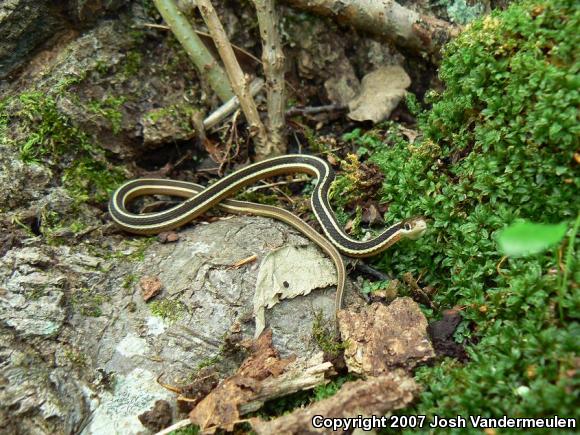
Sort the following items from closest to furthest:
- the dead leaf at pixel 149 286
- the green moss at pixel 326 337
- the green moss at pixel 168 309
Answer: the green moss at pixel 326 337 < the green moss at pixel 168 309 < the dead leaf at pixel 149 286

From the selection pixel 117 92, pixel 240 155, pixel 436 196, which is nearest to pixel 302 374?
pixel 436 196

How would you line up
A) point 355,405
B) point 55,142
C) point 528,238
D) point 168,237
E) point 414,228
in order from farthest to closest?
1. point 55,142
2. point 168,237
3. point 414,228
4. point 355,405
5. point 528,238

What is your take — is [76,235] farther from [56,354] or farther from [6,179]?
[56,354]

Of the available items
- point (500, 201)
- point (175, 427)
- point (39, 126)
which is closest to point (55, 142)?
point (39, 126)

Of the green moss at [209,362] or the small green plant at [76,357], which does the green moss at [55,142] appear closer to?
the small green plant at [76,357]

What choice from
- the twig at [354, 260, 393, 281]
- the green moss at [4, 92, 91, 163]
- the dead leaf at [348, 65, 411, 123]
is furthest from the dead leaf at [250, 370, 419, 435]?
the green moss at [4, 92, 91, 163]

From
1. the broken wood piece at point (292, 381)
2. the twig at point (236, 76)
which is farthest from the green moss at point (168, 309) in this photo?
the twig at point (236, 76)

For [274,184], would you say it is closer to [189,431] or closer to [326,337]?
[326,337]
